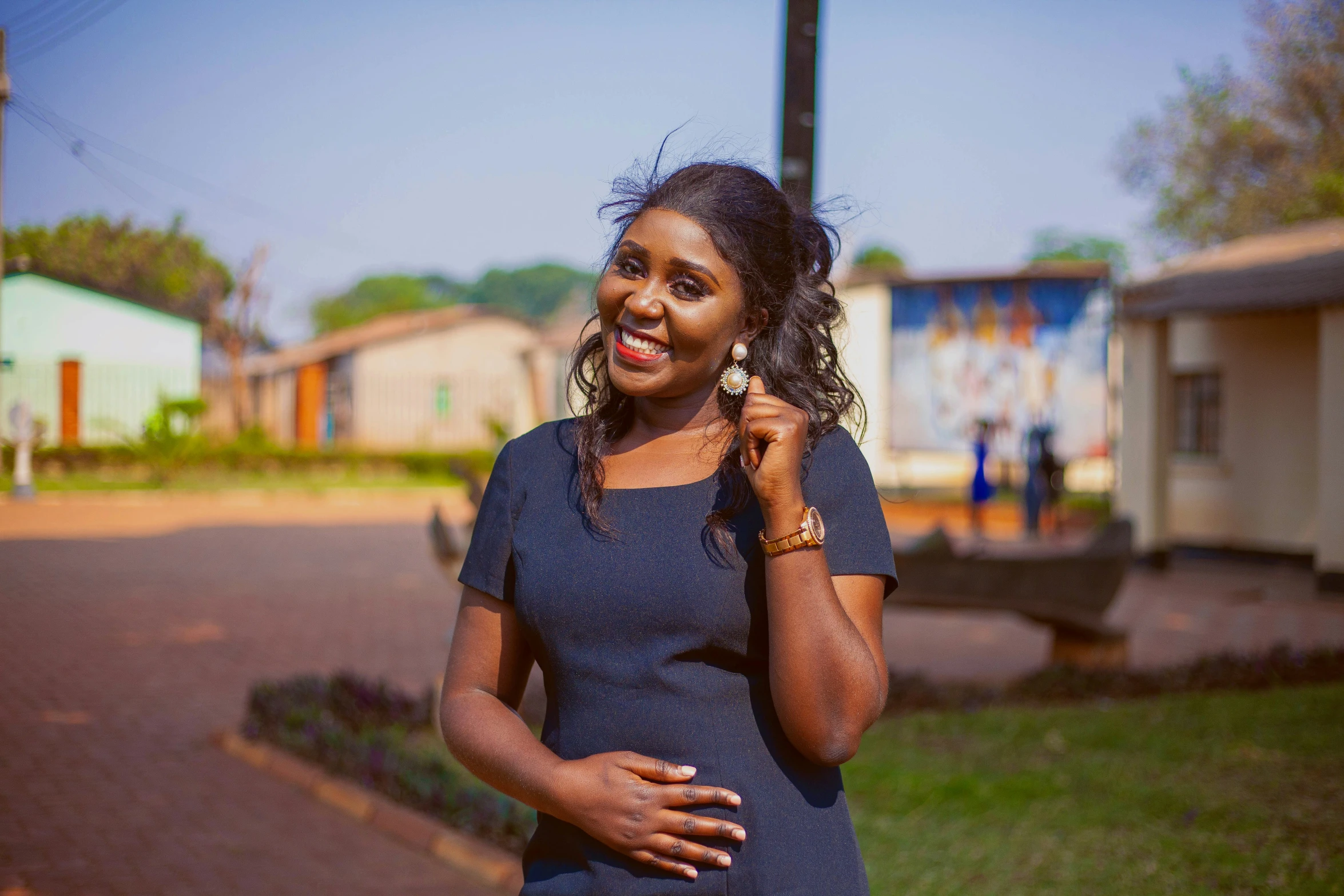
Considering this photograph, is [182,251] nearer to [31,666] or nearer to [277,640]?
[31,666]

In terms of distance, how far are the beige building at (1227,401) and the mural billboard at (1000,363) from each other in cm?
718

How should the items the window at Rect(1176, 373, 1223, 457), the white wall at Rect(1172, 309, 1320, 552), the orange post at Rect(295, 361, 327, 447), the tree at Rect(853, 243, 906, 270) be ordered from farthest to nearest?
the tree at Rect(853, 243, 906, 270), the orange post at Rect(295, 361, 327, 447), the window at Rect(1176, 373, 1223, 457), the white wall at Rect(1172, 309, 1320, 552)

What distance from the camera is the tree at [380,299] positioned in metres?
76.0

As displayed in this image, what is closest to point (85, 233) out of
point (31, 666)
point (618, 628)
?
point (618, 628)

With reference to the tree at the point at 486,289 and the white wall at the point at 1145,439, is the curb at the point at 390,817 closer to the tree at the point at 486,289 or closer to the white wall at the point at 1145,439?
the white wall at the point at 1145,439

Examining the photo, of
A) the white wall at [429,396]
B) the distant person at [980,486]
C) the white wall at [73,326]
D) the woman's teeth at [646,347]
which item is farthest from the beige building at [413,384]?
the woman's teeth at [646,347]

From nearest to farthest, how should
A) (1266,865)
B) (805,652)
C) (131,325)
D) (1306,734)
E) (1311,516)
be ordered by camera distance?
(805,652)
(1266,865)
(131,325)
(1306,734)
(1311,516)

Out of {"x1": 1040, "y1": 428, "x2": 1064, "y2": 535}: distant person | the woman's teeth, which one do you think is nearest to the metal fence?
the woman's teeth

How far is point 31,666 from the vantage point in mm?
8156

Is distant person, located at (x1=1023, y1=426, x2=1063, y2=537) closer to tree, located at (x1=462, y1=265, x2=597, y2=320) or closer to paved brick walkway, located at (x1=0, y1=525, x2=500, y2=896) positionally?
paved brick walkway, located at (x1=0, y1=525, x2=500, y2=896)

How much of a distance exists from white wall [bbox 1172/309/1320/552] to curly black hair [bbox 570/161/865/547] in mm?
13904

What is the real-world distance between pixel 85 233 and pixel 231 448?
17453mm

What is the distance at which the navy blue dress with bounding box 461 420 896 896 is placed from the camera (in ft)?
5.87

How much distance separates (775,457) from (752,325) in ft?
1.23
